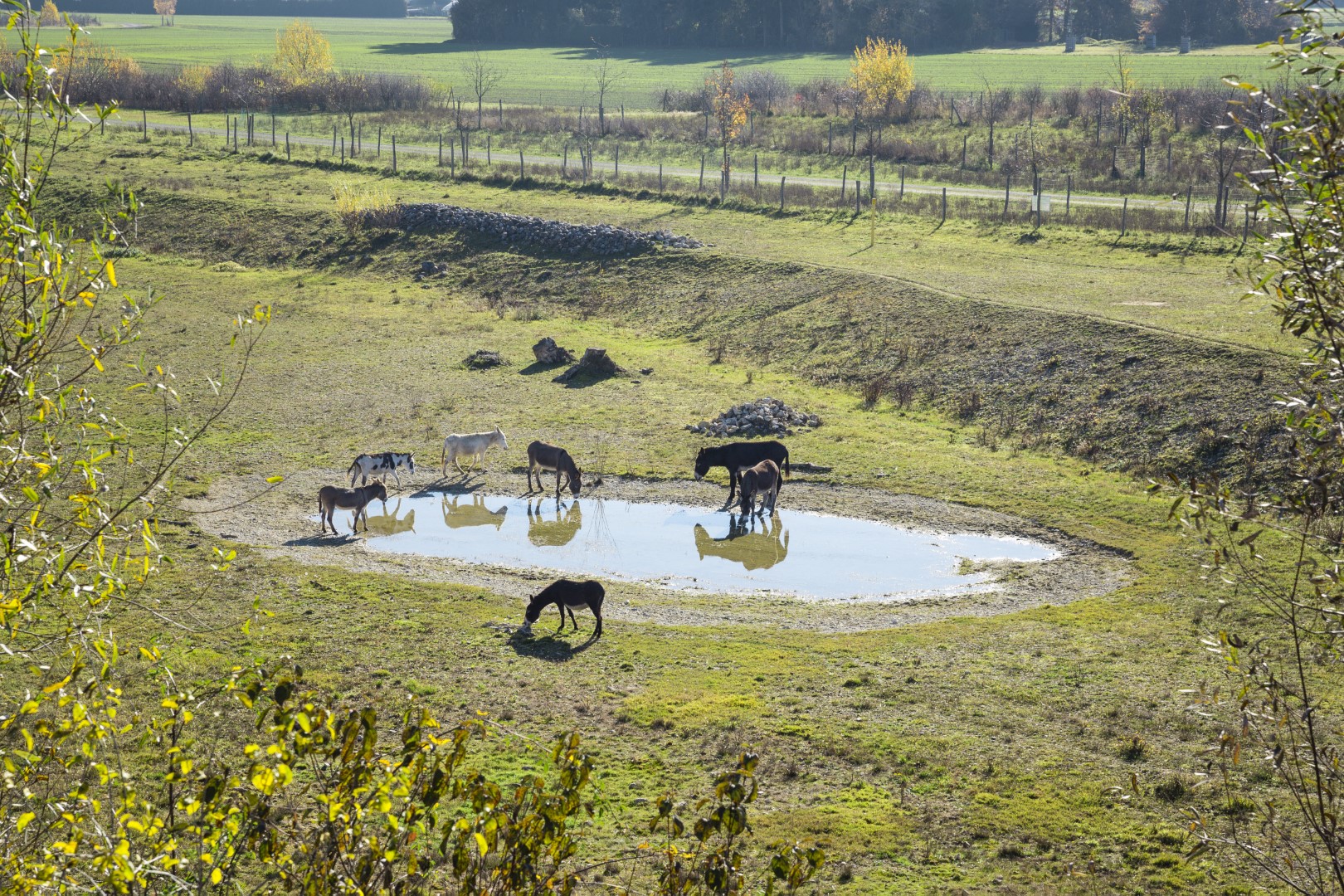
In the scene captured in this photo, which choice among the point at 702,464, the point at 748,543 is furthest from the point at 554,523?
the point at 748,543

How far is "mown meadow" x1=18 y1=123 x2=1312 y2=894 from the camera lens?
13.5 metres

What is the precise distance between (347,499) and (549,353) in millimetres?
13232

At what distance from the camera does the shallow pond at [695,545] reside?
2172 centimetres

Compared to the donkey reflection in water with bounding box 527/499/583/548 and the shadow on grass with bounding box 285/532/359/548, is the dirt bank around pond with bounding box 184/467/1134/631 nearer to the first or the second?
the shadow on grass with bounding box 285/532/359/548

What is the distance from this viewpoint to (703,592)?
21.2 metres

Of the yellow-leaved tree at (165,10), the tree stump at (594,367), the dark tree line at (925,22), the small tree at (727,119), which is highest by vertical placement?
the yellow-leaved tree at (165,10)

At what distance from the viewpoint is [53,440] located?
7.57 m

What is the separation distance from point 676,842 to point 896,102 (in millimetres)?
77146

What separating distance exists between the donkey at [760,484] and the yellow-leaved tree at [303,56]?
85306 millimetres

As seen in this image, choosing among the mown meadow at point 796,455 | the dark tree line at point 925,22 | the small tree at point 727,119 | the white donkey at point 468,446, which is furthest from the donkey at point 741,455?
the dark tree line at point 925,22

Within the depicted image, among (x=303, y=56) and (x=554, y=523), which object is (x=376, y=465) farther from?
(x=303, y=56)

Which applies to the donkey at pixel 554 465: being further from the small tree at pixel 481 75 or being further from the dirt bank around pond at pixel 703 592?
the small tree at pixel 481 75

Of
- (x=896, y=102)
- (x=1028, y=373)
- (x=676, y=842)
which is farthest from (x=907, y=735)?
(x=896, y=102)

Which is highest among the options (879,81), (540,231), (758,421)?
(879,81)
